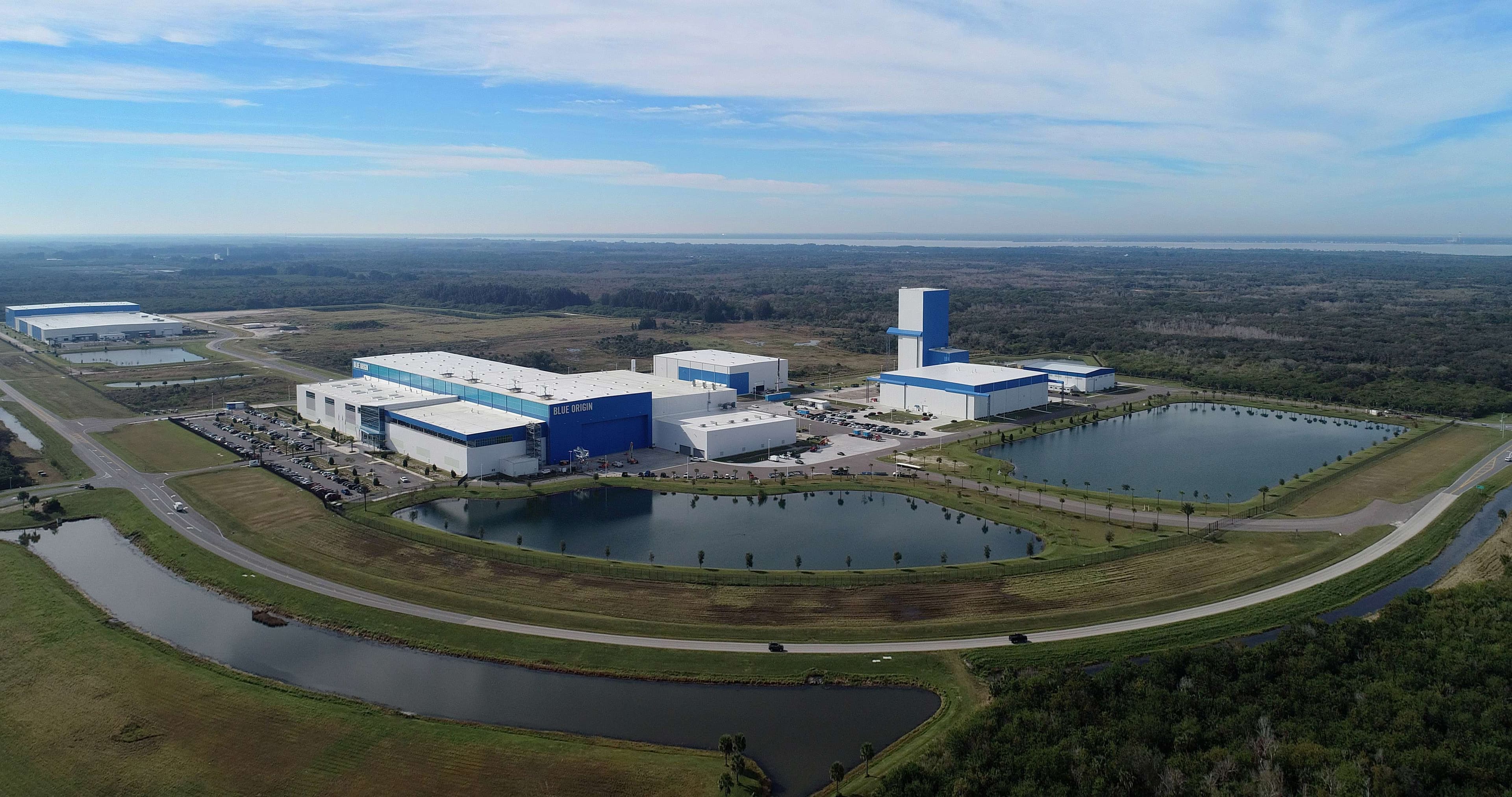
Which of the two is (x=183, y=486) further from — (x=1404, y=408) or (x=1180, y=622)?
(x=1404, y=408)

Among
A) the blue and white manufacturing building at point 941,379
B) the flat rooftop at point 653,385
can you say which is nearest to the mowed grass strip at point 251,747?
the flat rooftop at point 653,385

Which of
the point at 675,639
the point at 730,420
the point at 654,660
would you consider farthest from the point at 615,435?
the point at 654,660

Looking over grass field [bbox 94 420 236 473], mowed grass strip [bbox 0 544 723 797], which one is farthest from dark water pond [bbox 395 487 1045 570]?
grass field [bbox 94 420 236 473]

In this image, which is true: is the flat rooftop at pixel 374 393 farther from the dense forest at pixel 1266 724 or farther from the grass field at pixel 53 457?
the dense forest at pixel 1266 724

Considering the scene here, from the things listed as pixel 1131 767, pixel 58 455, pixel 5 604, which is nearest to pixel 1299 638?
pixel 1131 767

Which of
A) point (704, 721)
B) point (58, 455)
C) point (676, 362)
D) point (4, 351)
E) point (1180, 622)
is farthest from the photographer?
point (4, 351)

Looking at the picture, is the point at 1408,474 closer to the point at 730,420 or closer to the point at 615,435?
the point at 730,420

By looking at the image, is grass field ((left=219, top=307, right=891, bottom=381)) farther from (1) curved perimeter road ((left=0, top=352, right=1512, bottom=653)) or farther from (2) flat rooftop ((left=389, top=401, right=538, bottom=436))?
(1) curved perimeter road ((left=0, top=352, right=1512, bottom=653))
